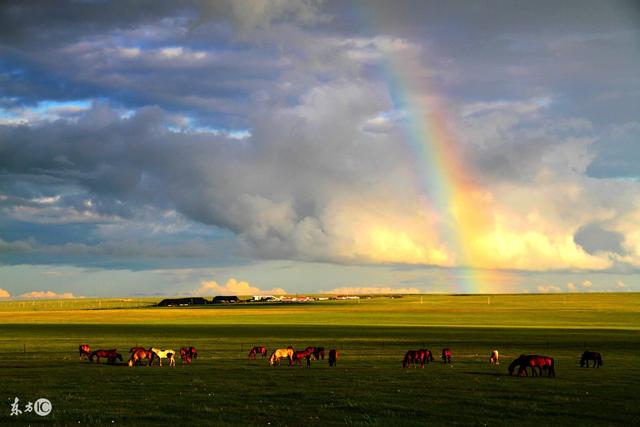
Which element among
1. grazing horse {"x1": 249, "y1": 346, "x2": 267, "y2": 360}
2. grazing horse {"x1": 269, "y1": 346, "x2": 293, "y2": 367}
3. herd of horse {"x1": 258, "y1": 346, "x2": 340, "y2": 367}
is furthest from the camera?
grazing horse {"x1": 249, "y1": 346, "x2": 267, "y2": 360}

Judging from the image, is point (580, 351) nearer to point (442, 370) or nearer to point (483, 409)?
point (442, 370)

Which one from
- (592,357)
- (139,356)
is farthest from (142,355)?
(592,357)

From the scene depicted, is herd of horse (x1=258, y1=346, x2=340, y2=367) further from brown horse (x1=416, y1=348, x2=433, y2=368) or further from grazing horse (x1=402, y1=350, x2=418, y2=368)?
brown horse (x1=416, y1=348, x2=433, y2=368)

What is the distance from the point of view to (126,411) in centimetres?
2278

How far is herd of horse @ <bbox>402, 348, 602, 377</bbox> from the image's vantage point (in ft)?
113

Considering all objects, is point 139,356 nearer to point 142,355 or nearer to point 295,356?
point 142,355

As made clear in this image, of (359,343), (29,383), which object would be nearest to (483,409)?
(29,383)

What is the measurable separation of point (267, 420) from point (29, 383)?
48.8 feet

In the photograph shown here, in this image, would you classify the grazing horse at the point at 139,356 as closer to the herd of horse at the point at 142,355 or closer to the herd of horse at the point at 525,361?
the herd of horse at the point at 142,355

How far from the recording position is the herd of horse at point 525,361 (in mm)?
34438

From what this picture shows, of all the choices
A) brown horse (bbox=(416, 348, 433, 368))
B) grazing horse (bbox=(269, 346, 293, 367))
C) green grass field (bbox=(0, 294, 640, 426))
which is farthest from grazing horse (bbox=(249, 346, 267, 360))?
brown horse (bbox=(416, 348, 433, 368))

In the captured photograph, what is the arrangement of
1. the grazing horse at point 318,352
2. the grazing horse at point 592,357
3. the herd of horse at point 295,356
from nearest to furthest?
1. the grazing horse at point 592,357
2. the herd of horse at point 295,356
3. the grazing horse at point 318,352

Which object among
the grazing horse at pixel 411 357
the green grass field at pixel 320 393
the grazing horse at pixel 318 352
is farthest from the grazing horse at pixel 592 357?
the grazing horse at pixel 318 352

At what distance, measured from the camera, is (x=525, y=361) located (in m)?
34.5
